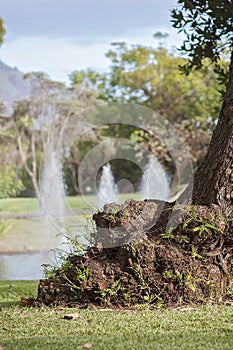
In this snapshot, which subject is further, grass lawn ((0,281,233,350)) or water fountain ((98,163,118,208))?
water fountain ((98,163,118,208))

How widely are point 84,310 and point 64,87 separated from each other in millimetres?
20756

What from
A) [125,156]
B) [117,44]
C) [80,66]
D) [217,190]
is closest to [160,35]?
[117,44]

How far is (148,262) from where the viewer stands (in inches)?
161

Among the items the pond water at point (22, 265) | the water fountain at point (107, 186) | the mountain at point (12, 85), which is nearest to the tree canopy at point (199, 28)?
the pond water at point (22, 265)

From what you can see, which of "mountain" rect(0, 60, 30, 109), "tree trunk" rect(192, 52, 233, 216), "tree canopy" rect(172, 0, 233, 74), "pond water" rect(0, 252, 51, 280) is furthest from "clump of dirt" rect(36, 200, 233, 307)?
"mountain" rect(0, 60, 30, 109)

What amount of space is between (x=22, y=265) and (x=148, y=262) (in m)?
9.08

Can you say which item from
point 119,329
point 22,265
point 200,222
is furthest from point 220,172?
point 22,265

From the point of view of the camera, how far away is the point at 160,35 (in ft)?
87.0

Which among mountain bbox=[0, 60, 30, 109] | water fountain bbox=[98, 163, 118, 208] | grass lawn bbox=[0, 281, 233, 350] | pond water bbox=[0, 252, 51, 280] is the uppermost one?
mountain bbox=[0, 60, 30, 109]

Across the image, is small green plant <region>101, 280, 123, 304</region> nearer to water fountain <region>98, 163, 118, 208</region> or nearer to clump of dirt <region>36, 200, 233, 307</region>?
clump of dirt <region>36, 200, 233, 307</region>

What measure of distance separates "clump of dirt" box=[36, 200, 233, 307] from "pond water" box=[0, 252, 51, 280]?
19.4 feet

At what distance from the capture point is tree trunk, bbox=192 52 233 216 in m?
4.40

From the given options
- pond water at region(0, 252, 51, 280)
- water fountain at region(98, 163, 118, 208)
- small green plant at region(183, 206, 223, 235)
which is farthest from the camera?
water fountain at region(98, 163, 118, 208)

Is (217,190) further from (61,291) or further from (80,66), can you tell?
(80,66)
